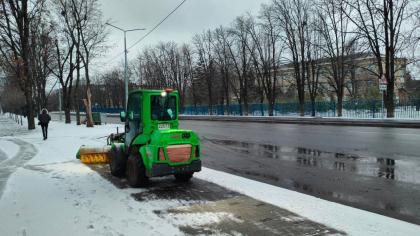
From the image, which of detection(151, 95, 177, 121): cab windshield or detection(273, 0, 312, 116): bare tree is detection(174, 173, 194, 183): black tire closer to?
detection(151, 95, 177, 121): cab windshield

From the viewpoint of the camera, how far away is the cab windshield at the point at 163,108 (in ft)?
29.6

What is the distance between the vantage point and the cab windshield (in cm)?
901

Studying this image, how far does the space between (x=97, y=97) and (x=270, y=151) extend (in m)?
111

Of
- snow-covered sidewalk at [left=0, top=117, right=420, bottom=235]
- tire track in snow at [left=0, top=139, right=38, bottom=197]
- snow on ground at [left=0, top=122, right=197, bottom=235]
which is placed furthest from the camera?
tire track in snow at [left=0, top=139, right=38, bottom=197]

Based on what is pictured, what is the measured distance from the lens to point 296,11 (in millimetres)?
47281

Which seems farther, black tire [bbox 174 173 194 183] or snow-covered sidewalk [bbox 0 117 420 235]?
black tire [bbox 174 173 194 183]

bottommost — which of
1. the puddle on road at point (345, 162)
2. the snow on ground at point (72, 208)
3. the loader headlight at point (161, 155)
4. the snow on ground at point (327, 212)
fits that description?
the snow on ground at point (72, 208)

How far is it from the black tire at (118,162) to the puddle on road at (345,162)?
4.91 m

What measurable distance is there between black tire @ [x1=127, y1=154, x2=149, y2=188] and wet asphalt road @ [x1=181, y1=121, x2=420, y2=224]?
274 centimetres

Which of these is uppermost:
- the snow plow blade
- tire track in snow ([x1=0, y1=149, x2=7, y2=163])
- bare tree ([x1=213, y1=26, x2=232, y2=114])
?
bare tree ([x1=213, y1=26, x2=232, y2=114])

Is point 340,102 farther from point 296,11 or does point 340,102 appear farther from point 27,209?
point 27,209

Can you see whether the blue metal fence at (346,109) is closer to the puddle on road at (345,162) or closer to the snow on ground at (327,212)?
the puddle on road at (345,162)

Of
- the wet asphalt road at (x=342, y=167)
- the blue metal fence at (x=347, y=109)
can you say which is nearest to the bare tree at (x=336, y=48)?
the blue metal fence at (x=347, y=109)

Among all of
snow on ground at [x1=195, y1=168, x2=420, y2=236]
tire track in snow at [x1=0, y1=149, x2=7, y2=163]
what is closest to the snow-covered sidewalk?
snow on ground at [x1=195, y1=168, x2=420, y2=236]
